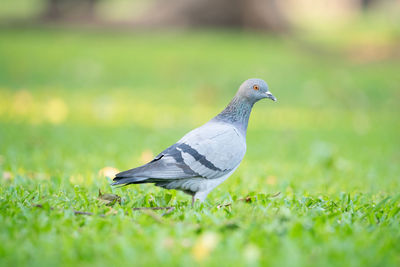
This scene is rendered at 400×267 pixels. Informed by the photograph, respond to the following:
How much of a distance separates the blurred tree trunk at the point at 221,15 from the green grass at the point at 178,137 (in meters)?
1.21

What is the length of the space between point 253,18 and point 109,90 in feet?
29.1

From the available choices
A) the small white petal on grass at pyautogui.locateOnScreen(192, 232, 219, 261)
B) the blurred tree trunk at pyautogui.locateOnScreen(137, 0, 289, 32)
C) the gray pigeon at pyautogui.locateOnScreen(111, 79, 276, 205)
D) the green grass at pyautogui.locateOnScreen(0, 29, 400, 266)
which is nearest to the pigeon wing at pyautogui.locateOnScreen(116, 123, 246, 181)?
the gray pigeon at pyautogui.locateOnScreen(111, 79, 276, 205)

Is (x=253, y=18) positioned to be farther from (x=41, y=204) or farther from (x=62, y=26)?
(x=41, y=204)

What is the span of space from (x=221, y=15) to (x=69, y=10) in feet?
19.3

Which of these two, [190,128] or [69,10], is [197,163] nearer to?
[190,128]

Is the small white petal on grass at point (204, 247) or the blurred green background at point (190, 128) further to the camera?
the blurred green background at point (190, 128)

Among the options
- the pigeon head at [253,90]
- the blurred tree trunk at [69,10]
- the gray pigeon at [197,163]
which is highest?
the blurred tree trunk at [69,10]

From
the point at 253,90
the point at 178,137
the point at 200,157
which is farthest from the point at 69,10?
the point at 200,157

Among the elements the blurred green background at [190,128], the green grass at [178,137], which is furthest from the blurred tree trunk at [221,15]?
the green grass at [178,137]

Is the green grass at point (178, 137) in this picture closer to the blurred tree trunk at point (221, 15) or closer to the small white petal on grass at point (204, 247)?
the small white petal on grass at point (204, 247)

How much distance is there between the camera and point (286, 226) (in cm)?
267

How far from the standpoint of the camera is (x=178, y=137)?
6.61 meters

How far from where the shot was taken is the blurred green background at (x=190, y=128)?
2.51 m

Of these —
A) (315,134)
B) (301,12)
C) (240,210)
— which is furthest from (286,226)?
(301,12)
